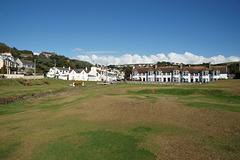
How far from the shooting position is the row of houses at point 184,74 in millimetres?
73500

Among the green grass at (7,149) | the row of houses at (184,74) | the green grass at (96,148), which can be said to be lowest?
the green grass at (7,149)

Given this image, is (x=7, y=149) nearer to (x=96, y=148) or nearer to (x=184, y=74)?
(x=96, y=148)

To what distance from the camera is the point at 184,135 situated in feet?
31.3

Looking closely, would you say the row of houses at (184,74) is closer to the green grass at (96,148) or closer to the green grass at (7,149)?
the green grass at (96,148)

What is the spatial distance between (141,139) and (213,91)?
24.3 m

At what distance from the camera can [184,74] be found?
7688 centimetres

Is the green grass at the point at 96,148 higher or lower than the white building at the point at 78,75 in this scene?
lower

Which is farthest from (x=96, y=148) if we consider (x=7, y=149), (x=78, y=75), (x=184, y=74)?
(x=78, y=75)

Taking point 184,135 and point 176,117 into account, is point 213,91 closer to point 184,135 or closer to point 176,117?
point 176,117

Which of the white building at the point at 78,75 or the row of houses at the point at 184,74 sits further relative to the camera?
the white building at the point at 78,75

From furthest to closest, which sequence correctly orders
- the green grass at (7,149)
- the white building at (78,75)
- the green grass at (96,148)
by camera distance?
the white building at (78,75)
the green grass at (7,149)
the green grass at (96,148)

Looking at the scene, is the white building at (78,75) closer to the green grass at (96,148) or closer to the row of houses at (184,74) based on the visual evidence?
the row of houses at (184,74)

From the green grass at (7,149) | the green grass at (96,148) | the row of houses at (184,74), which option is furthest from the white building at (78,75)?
the green grass at (96,148)

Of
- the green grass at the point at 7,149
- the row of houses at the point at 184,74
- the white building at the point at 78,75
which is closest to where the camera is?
the green grass at the point at 7,149
